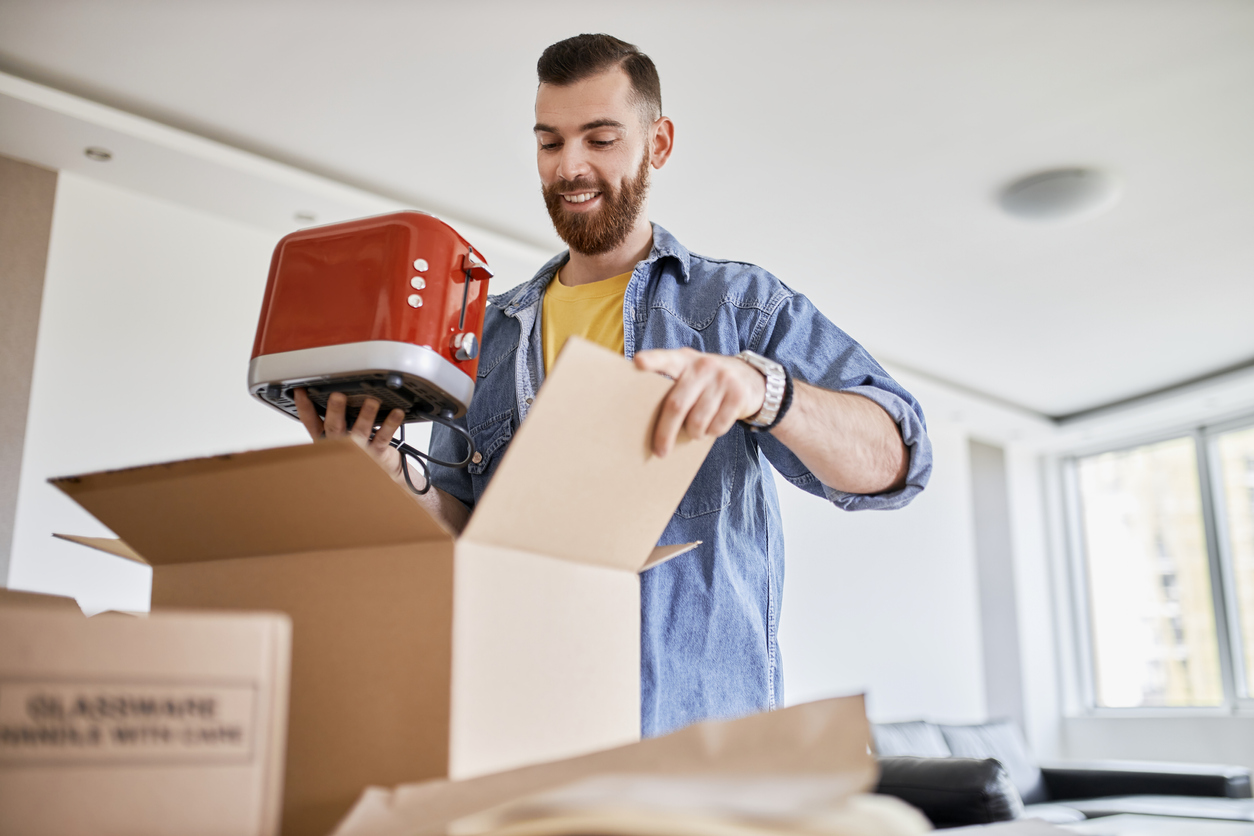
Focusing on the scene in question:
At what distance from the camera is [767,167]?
3180mm

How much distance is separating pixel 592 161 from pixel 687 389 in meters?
0.70

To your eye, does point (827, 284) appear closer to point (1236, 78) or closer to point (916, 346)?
point (916, 346)

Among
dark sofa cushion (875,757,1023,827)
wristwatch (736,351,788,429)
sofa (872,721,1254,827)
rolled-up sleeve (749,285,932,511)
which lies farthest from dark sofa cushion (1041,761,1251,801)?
wristwatch (736,351,788,429)

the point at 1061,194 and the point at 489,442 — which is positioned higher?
the point at 1061,194

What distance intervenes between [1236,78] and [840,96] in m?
1.15

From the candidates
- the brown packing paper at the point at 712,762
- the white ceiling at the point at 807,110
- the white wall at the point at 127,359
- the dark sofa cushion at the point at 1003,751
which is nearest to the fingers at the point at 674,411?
the brown packing paper at the point at 712,762

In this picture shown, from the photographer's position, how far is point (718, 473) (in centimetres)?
104

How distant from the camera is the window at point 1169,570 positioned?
17.5ft

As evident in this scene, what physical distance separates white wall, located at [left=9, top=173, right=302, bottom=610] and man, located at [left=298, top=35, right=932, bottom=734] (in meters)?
2.10

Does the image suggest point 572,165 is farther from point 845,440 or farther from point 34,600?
point 34,600

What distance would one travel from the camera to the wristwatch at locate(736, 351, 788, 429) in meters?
0.75

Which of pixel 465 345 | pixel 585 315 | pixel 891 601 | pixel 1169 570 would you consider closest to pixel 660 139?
pixel 585 315

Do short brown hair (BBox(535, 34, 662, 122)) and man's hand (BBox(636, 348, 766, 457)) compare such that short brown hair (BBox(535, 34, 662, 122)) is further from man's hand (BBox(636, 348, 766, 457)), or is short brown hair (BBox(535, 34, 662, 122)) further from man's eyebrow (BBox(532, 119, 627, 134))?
man's hand (BBox(636, 348, 766, 457))

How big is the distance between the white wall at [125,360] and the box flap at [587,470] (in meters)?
2.60
